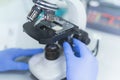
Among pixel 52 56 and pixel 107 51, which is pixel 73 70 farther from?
pixel 107 51

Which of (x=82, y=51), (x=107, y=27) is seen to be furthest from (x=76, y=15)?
(x=107, y=27)

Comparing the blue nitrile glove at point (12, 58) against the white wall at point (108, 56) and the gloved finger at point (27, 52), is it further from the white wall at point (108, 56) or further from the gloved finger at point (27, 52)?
the white wall at point (108, 56)

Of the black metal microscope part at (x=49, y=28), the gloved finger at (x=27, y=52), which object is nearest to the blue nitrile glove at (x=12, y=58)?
the gloved finger at (x=27, y=52)

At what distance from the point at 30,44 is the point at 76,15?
0.24 meters

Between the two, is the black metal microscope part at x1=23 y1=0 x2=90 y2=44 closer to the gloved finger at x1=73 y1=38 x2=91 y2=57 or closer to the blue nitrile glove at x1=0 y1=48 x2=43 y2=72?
the gloved finger at x1=73 y1=38 x2=91 y2=57

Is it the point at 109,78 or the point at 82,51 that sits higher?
the point at 82,51

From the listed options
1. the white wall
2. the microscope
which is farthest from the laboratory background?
the microscope

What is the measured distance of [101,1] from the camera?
1.03 meters

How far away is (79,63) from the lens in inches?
27.7

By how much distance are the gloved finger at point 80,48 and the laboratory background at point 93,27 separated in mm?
108

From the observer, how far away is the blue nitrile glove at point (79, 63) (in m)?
0.68

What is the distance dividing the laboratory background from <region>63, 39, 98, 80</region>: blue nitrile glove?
115 millimetres

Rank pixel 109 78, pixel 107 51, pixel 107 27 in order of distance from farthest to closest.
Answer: pixel 107 27, pixel 107 51, pixel 109 78

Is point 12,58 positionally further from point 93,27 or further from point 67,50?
point 93,27
